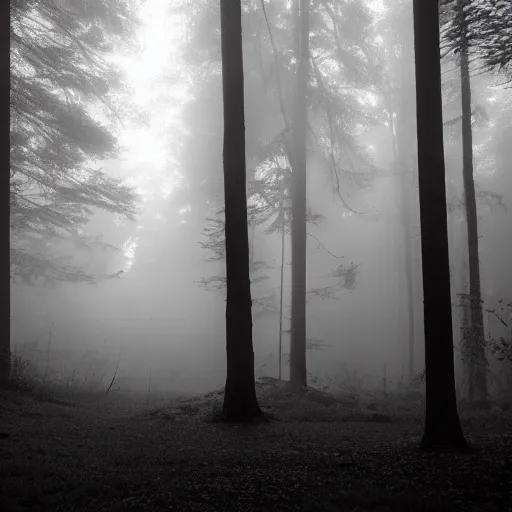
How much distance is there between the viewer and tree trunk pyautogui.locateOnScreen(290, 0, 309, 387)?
1355cm

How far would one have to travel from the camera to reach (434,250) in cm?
625

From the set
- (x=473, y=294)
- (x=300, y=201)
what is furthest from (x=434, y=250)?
(x=300, y=201)

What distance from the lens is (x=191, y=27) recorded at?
15.3 m

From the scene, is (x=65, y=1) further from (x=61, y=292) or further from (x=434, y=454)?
(x=61, y=292)

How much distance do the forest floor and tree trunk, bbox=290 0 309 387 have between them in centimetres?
504

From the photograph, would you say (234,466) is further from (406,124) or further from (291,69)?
(406,124)

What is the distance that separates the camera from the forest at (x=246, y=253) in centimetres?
495

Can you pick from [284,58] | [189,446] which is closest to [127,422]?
[189,446]

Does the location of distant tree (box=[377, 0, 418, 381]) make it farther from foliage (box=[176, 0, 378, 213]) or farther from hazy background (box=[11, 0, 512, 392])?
foliage (box=[176, 0, 378, 213])

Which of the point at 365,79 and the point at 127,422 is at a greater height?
the point at 365,79

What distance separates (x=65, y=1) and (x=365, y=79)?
29.8 feet

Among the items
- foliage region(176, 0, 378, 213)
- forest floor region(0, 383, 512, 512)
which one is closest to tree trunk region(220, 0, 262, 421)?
forest floor region(0, 383, 512, 512)

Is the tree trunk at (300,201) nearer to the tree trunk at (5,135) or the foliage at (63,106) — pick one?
the foliage at (63,106)

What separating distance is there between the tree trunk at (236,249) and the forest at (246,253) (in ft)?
0.13
